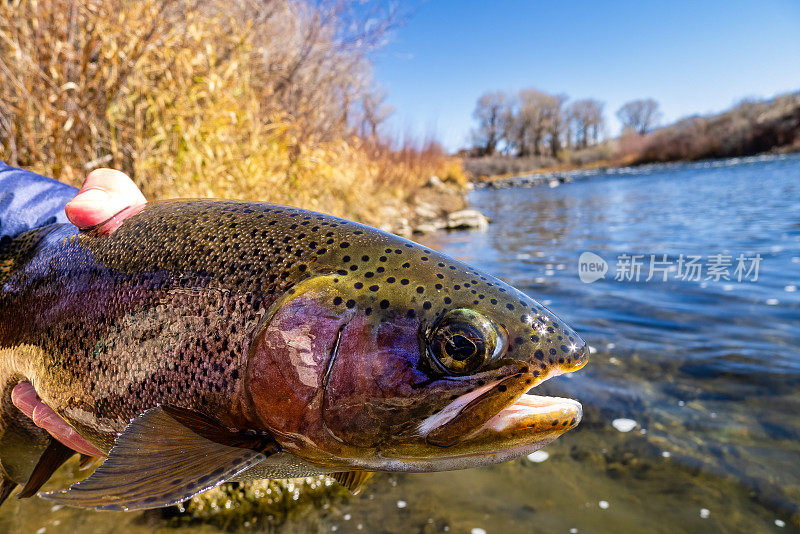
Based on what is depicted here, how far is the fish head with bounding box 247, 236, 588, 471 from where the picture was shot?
1155mm

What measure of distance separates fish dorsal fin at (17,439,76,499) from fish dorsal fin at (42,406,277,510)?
29.3 inches

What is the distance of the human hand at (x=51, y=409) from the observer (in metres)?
1.65

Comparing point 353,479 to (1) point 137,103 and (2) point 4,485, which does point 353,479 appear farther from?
(1) point 137,103

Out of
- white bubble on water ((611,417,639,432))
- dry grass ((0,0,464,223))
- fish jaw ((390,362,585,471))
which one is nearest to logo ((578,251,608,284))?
white bubble on water ((611,417,639,432))

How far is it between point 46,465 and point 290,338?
1260 millimetres

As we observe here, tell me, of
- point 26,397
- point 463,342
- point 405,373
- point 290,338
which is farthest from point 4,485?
point 463,342

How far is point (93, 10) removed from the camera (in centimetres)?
537

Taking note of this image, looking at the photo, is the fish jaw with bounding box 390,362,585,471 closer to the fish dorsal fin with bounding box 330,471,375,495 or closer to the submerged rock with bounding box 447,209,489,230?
the fish dorsal fin with bounding box 330,471,375,495

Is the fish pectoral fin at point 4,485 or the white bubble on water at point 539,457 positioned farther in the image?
the white bubble on water at point 539,457

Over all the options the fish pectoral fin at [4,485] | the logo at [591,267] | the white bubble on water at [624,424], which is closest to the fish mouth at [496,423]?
the fish pectoral fin at [4,485]

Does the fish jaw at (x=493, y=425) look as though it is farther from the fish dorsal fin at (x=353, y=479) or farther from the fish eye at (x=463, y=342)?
the fish dorsal fin at (x=353, y=479)

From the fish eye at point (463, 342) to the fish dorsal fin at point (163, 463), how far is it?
0.50 metres

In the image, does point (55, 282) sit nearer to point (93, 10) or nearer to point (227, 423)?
point (227, 423)

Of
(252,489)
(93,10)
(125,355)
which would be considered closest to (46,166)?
(93,10)
